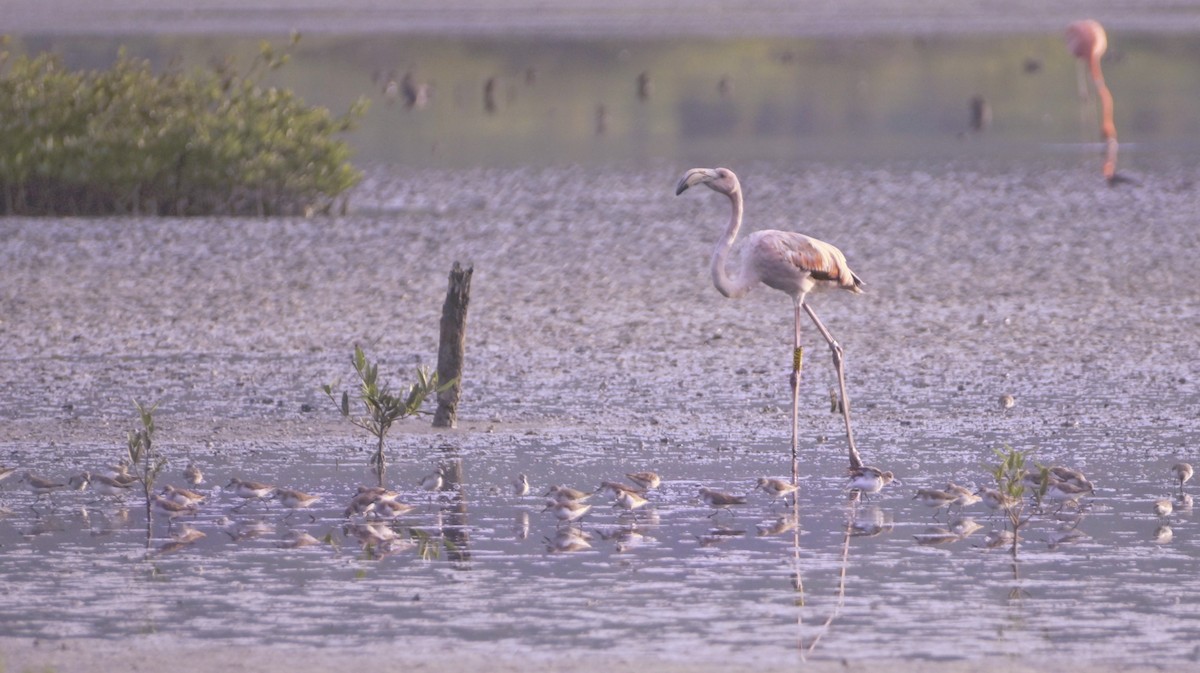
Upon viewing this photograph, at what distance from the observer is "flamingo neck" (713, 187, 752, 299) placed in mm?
10969

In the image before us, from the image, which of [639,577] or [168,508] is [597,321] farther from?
[639,577]

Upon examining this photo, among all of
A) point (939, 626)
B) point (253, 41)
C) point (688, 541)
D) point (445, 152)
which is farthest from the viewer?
point (253, 41)

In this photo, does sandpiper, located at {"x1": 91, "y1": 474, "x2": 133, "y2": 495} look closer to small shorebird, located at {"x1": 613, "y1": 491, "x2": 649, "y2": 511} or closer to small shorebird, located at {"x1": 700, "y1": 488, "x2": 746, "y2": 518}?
small shorebird, located at {"x1": 613, "y1": 491, "x2": 649, "y2": 511}

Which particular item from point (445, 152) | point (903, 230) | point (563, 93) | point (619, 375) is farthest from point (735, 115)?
point (619, 375)

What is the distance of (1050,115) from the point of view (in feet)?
125

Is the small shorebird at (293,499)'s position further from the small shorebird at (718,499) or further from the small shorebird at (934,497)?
the small shorebird at (934,497)

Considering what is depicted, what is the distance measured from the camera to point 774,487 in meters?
8.95

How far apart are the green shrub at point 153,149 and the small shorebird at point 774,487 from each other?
11545 mm

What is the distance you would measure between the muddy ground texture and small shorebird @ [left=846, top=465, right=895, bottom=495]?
4.20 feet

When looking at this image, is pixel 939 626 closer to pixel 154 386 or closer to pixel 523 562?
pixel 523 562

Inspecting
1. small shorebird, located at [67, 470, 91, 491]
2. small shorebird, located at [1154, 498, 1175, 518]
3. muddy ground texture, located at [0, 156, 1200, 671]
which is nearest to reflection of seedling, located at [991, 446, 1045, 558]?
small shorebird, located at [1154, 498, 1175, 518]

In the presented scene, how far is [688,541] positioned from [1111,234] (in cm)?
1182

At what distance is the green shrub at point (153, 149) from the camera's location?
19.6m

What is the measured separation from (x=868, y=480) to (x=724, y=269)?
228cm
